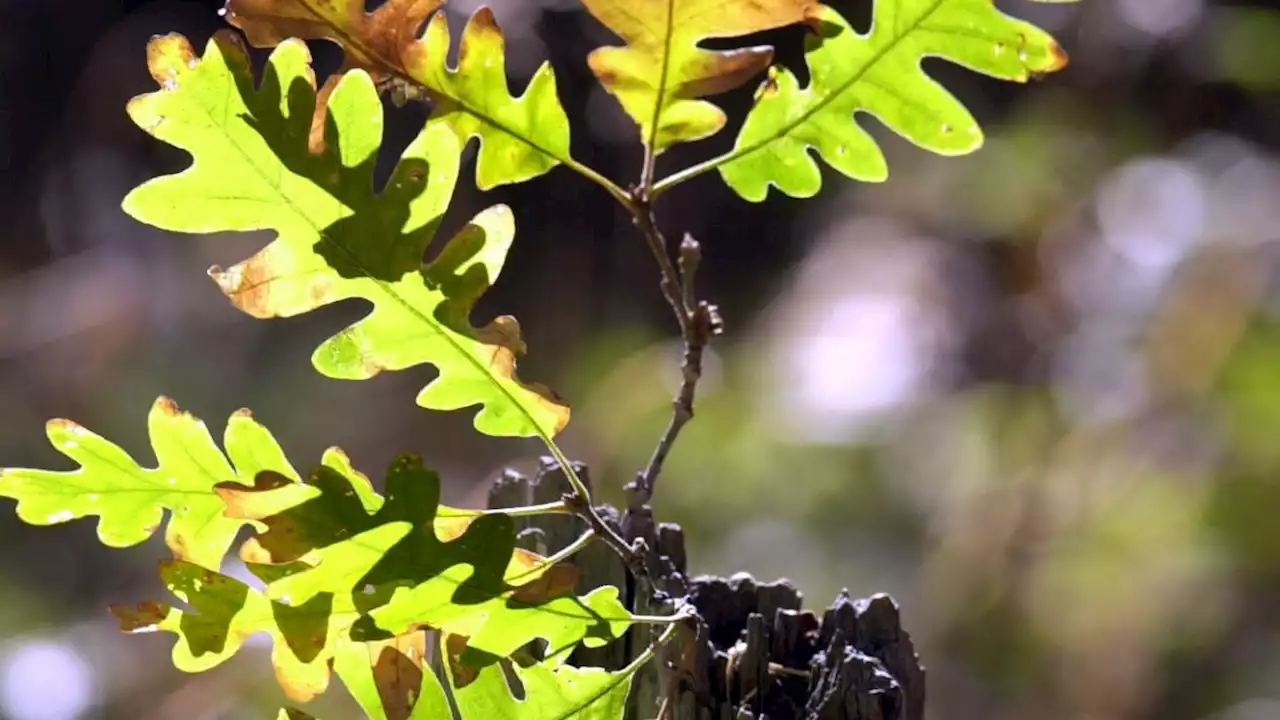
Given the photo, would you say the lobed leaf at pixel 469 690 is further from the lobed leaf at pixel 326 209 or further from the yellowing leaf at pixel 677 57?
the yellowing leaf at pixel 677 57

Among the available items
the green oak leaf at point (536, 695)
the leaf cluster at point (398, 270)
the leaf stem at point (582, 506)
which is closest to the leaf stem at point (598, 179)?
the leaf cluster at point (398, 270)

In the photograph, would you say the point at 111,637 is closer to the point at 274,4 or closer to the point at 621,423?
the point at 621,423

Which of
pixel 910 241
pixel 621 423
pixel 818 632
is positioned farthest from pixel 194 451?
pixel 910 241

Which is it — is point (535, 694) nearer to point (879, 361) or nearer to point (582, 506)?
point (582, 506)

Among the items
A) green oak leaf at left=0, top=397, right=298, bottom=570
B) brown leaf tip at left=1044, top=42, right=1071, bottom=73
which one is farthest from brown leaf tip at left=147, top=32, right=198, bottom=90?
brown leaf tip at left=1044, top=42, right=1071, bottom=73

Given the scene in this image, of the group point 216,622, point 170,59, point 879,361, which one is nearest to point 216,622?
point 216,622
